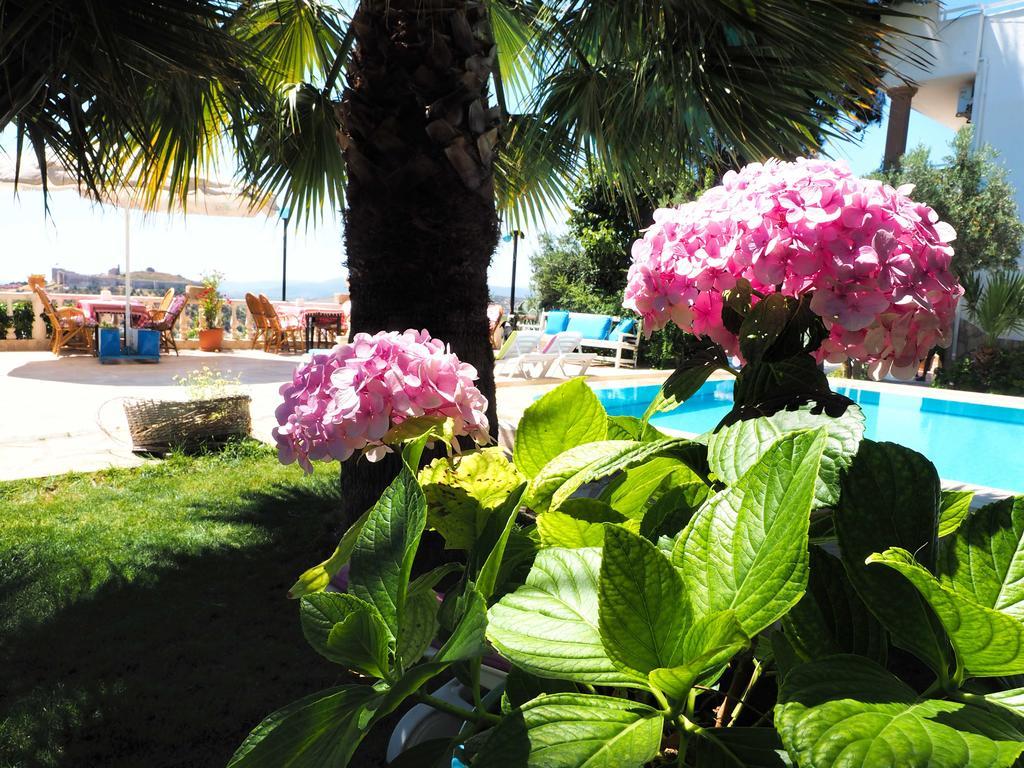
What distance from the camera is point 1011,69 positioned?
42.7 ft

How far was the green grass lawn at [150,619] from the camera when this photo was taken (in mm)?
2045

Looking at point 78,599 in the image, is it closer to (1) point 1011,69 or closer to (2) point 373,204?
(2) point 373,204

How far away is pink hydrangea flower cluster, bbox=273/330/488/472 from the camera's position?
2.63 ft

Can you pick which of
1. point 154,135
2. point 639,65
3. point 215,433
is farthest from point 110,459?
point 639,65

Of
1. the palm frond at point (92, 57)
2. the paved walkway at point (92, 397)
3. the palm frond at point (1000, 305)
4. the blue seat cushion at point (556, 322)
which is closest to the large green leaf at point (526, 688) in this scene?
the palm frond at point (92, 57)

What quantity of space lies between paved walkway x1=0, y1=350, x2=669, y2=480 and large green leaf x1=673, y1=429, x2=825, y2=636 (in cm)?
485

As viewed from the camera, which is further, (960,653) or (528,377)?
(528,377)

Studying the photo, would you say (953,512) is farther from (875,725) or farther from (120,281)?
(120,281)

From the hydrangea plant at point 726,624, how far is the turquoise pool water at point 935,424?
578 cm

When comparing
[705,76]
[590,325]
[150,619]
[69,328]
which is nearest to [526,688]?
[150,619]

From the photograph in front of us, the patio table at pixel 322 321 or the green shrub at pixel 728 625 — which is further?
the patio table at pixel 322 321

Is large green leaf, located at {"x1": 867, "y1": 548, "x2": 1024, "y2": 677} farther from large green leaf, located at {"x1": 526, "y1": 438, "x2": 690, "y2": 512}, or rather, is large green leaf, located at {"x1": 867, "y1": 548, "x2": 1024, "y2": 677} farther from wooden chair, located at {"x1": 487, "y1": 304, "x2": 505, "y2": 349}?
wooden chair, located at {"x1": 487, "y1": 304, "x2": 505, "y2": 349}

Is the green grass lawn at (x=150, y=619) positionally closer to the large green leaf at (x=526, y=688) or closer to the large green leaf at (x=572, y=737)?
the large green leaf at (x=526, y=688)

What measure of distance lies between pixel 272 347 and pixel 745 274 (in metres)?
14.2
